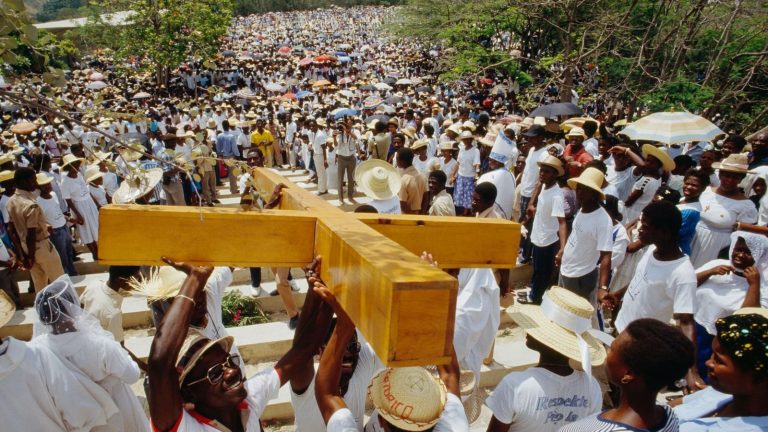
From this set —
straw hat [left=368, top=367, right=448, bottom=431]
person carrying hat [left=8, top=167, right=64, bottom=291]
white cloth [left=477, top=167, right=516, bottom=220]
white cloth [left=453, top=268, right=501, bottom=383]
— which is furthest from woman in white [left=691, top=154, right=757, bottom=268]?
person carrying hat [left=8, top=167, right=64, bottom=291]

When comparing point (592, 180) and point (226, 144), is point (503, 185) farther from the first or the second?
point (226, 144)

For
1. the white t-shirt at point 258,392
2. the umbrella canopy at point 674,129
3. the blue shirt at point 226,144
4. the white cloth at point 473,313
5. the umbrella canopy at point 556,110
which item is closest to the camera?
the white t-shirt at point 258,392

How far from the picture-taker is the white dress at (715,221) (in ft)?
15.1

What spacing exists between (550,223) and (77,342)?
4.49 m

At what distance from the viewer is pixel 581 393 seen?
2385 mm

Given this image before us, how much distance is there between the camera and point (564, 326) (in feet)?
8.23

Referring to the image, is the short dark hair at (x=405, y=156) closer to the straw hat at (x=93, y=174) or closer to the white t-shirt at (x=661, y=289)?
the white t-shirt at (x=661, y=289)

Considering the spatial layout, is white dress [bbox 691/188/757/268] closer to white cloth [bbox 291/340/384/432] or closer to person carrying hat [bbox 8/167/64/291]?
white cloth [bbox 291/340/384/432]

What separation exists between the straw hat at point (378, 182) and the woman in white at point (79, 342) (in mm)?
3140

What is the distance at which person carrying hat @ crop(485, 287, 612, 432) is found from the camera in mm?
2316

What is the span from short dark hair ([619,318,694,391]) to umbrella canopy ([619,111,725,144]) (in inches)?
201

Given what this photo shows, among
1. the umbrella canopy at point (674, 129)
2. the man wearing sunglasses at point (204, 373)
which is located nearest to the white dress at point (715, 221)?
the umbrella canopy at point (674, 129)

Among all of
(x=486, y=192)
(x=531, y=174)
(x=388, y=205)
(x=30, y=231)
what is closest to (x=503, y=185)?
(x=531, y=174)

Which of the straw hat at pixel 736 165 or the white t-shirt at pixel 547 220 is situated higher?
the straw hat at pixel 736 165
